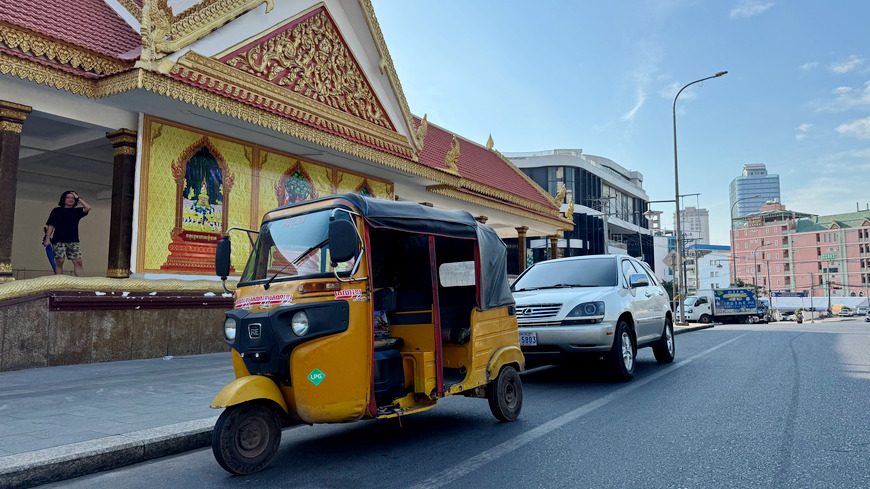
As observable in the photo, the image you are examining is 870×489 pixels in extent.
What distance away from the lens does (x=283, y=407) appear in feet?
14.4

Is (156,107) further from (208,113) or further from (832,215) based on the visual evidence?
(832,215)

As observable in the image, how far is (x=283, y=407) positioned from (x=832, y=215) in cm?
15154

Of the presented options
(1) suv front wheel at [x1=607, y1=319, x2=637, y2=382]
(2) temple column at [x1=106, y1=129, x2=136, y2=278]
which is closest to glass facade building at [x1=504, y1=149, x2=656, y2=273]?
(1) suv front wheel at [x1=607, y1=319, x2=637, y2=382]

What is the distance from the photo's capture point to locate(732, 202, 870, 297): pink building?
383 feet

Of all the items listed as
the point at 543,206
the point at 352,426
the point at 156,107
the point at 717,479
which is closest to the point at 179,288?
the point at 156,107

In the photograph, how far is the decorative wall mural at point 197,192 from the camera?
Result: 1041 centimetres

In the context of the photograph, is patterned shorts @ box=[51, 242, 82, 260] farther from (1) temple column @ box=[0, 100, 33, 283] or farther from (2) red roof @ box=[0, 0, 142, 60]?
(2) red roof @ box=[0, 0, 142, 60]

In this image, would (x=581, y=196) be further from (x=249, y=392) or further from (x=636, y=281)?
(x=249, y=392)

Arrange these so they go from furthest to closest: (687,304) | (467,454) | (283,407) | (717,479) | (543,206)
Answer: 1. (687,304)
2. (543,206)
3. (467,454)
4. (283,407)
5. (717,479)

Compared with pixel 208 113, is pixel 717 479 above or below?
below

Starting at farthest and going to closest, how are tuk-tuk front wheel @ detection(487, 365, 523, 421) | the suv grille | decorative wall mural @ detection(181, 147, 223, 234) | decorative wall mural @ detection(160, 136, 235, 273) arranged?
decorative wall mural @ detection(181, 147, 223, 234) < decorative wall mural @ detection(160, 136, 235, 273) < the suv grille < tuk-tuk front wheel @ detection(487, 365, 523, 421)

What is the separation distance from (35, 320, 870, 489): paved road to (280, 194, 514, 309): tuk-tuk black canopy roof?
1.35 m

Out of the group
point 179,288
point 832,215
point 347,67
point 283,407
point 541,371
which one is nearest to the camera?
point 283,407

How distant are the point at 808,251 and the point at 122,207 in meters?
143
